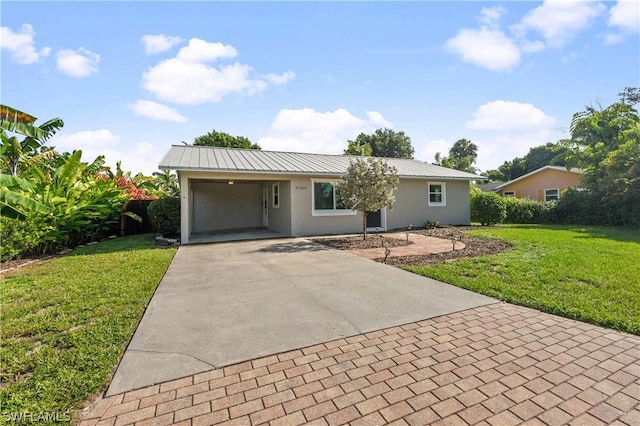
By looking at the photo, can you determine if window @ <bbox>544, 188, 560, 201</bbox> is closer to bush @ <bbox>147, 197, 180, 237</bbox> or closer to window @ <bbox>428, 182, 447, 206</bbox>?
window @ <bbox>428, 182, 447, 206</bbox>

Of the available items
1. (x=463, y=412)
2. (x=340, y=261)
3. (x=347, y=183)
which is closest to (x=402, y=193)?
(x=347, y=183)

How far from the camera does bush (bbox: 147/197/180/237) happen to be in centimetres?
1223

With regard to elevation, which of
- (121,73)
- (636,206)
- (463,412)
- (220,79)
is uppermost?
(220,79)

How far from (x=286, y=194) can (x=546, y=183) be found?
24187mm

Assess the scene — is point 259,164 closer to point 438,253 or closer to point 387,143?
point 438,253

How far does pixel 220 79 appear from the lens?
1203 centimetres

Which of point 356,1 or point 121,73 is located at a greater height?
point 356,1

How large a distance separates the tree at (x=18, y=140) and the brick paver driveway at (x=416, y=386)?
8256 mm

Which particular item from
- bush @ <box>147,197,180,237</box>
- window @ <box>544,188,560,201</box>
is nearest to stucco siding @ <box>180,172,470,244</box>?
bush @ <box>147,197,180,237</box>

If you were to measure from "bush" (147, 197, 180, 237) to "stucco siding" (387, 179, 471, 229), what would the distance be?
943 cm

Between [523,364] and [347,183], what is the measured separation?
26.8 feet

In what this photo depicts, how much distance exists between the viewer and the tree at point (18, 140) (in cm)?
726

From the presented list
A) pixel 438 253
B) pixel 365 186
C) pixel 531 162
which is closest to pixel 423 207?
pixel 365 186

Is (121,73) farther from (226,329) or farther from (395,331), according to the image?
(395,331)
